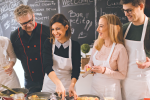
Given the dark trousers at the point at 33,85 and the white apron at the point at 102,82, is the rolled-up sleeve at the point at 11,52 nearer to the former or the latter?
the dark trousers at the point at 33,85

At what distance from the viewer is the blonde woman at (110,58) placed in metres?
1.61

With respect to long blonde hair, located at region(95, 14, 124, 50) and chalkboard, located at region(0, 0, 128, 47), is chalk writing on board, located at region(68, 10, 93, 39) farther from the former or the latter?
long blonde hair, located at region(95, 14, 124, 50)

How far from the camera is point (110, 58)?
1.67 meters

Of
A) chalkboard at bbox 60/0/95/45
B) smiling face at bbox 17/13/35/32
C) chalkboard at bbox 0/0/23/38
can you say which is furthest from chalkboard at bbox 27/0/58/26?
smiling face at bbox 17/13/35/32

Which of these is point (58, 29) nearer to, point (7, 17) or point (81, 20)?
point (81, 20)

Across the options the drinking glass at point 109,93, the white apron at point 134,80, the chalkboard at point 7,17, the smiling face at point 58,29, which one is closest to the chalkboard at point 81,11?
the chalkboard at point 7,17

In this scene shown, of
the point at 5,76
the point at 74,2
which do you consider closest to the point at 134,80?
the point at 5,76

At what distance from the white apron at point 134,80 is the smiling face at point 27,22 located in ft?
3.88

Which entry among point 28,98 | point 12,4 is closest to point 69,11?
point 12,4

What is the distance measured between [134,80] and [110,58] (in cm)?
33

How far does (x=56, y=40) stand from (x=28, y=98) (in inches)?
28.0

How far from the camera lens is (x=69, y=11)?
3205mm

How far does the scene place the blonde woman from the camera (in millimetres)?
1607

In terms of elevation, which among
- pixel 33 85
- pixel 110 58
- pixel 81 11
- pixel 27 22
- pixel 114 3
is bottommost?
pixel 33 85
